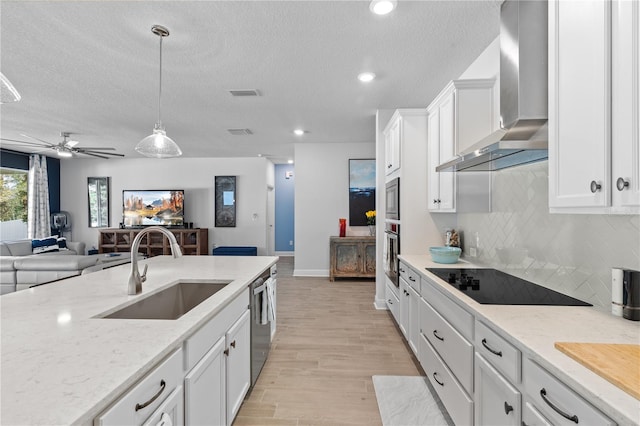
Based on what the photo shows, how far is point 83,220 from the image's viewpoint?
8.15 meters

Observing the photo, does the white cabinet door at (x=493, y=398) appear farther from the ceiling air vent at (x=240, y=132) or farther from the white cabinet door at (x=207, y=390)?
the ceiling air vent at (x=240, y=132)

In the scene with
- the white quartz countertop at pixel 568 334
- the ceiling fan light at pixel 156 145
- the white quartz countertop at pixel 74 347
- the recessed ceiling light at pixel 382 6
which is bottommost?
the white quartz countertop at pixel 568 334

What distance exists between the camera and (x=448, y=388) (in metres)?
1.83

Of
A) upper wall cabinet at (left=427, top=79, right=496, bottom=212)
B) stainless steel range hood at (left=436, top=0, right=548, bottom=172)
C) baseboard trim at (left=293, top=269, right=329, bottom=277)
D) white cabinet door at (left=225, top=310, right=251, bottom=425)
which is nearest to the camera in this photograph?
stainless steel range hood at (left=436, top=0, right=548, bottom=172)

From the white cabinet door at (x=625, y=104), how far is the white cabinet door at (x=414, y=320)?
1694 millimetres

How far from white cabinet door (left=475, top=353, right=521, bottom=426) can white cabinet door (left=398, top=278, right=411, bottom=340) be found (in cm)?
137

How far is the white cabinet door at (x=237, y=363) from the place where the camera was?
1684mm

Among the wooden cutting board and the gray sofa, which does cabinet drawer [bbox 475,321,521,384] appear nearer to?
the wooden cutting board

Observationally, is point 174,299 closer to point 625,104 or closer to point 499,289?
point 499,289

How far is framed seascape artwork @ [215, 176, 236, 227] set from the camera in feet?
26.2

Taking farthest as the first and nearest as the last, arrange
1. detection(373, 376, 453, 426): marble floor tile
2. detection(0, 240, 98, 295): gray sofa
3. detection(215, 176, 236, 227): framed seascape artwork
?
1. detection(215, 176, 236, 227): framed seascape artwork
2. detection(0, 240, 98, 295): gray sofa
3. detection(373, 376, 453, 426): marble floor tile

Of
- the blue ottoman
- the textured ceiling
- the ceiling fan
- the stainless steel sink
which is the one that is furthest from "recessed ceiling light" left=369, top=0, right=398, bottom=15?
the blue ottoman

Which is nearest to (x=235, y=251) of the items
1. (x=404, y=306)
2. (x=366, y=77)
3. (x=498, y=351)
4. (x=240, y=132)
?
(x=240, y=132)

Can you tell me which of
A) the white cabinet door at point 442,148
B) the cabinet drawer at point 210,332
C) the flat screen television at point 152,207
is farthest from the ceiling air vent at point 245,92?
the flat screen television at point 152,207
